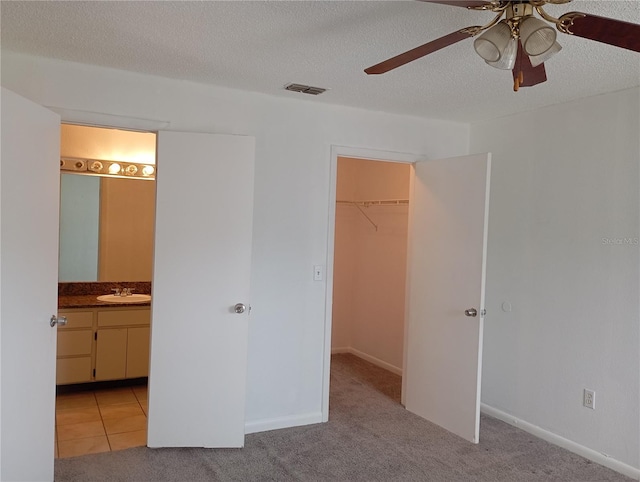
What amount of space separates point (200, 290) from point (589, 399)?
2.55m

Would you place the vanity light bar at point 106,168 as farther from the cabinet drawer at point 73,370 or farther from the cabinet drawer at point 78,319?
the cabinet drawer at point 73,370

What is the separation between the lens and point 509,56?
180 centimetres

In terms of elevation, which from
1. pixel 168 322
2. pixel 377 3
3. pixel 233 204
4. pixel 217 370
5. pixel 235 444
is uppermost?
pixel 377 3

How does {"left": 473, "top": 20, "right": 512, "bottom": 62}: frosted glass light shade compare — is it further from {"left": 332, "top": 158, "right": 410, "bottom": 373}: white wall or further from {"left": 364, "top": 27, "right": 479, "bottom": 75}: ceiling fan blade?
{"left": 332, "top": 158, "right": 410, "bottom": 373}: white wall

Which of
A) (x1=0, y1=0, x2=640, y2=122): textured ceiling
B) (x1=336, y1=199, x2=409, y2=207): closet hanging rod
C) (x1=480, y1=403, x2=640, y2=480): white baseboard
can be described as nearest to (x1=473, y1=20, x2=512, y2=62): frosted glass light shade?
(x1=0, y1=0, x2=640, y2=122): textured ceiling

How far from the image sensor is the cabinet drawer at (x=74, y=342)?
4.03 m

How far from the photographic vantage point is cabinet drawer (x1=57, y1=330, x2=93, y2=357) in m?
4.03

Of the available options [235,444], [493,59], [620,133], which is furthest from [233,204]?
[620,133]

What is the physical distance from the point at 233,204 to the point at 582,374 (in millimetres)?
2486

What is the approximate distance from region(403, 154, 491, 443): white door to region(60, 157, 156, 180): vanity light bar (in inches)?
97.3

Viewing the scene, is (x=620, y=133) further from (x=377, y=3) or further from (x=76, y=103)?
(x=76, y=103)

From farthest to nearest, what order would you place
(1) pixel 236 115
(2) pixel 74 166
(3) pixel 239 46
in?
(2) pixel 74 166
(1) pixel 236 115
(3) pixel 239 46

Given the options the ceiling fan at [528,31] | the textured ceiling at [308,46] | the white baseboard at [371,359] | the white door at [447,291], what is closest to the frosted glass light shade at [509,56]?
the ceiling fan at [528,31]

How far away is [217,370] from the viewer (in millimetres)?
3199
